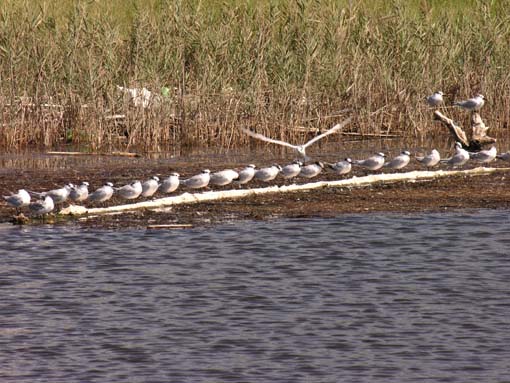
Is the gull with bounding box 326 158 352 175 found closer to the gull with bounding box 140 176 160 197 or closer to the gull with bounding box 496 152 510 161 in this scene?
the gull with bounding box 496 152 510 161

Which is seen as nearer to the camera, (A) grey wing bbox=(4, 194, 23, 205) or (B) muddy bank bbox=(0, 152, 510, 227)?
(A) grey wing bbox=(4, 194, 23, 205)

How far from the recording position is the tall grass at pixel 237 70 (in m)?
21.9

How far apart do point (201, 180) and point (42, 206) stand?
8.02ft

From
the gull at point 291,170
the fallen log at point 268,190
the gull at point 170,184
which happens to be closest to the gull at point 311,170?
the gull at point 291,170

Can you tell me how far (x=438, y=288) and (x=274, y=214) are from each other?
4.08m

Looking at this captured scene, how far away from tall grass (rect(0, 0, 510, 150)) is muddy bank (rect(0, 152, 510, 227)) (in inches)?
111

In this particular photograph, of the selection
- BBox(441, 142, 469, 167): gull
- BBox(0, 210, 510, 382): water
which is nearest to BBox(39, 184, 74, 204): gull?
BBox(0, 210, 510, 382): water

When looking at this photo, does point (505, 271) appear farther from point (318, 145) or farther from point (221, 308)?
point (318, 145)

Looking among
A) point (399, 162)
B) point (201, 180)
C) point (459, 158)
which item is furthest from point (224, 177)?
point (459, 158)

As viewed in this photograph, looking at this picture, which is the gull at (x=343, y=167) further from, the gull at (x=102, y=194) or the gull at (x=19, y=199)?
the gull at (x=19, y=199)

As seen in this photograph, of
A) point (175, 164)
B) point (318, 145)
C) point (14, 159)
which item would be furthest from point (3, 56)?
point (318, 145)

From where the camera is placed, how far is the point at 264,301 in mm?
11555

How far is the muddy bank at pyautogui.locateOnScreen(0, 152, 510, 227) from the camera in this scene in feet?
50.8

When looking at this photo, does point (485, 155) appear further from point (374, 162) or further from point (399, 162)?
point (374, 162)
